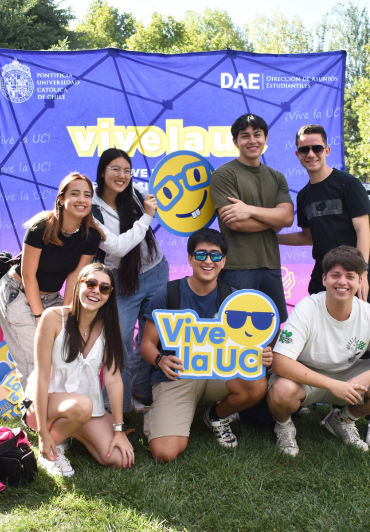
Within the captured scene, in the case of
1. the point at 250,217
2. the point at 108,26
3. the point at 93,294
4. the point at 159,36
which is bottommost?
the point at 93,294

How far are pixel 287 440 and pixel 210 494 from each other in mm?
634

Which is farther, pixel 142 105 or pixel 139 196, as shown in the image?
pixel 142 105

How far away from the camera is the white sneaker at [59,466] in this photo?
2217 millimetres

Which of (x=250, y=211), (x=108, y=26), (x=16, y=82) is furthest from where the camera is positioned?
(x=108, y=26)

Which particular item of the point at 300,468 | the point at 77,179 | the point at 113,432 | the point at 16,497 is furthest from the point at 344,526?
the point at 77,179

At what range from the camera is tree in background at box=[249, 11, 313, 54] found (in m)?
26.0

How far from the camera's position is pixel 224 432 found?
8.41 feet

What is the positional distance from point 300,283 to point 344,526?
263 centimetres

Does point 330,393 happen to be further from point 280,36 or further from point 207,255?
point 280,36

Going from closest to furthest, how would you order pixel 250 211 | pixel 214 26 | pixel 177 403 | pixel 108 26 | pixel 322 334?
pixel 322 334 < pixel 177 403 < pixel 250 211 < pixel 108 26 < pixel 214 26

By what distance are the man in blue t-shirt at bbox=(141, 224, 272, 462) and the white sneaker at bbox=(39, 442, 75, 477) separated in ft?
1.49

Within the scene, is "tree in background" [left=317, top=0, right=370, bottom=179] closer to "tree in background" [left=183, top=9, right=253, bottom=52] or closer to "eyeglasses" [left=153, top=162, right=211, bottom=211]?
"tree in background" [left=183, top=9, right=253, bottom=52]

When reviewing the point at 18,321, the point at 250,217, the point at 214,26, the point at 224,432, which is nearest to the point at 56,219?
the point at 18,321

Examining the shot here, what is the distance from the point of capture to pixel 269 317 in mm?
2396
